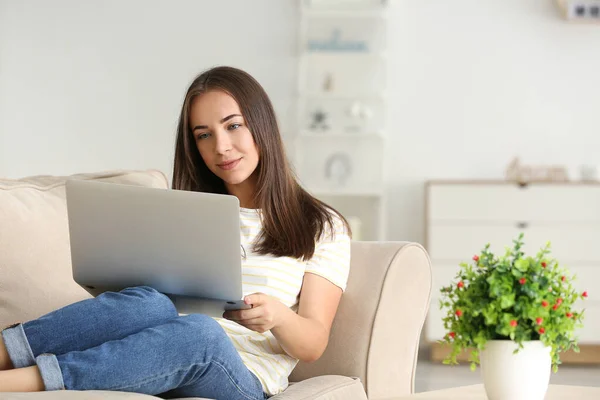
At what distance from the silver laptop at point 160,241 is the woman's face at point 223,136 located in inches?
17.9

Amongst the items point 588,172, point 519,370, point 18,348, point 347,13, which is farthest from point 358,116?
point 18,348

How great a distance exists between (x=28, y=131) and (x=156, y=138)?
801mm

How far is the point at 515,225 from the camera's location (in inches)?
189

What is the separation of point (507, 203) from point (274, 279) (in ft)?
10.1

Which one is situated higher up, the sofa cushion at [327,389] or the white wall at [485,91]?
the white wall at [485,91]

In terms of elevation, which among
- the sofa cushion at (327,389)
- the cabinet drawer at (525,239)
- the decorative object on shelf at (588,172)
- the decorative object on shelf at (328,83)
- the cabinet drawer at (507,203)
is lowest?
the cabinet drawer at (525,239)

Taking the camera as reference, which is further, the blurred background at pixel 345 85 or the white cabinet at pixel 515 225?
the blurred background at pixel 345 85

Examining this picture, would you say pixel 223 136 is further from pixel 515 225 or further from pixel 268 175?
pixel 515 225

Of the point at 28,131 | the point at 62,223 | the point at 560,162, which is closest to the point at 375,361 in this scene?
the point at 62,223

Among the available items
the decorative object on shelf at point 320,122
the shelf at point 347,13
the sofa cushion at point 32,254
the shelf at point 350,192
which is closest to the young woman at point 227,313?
the sofa cushion at point 32,254

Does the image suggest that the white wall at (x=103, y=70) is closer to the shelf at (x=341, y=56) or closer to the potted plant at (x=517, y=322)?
the shelf at (x=341, y=56)

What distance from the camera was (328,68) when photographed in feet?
17.6

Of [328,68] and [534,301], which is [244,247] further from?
[328,68]

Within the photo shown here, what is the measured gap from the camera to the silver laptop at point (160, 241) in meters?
1.58
